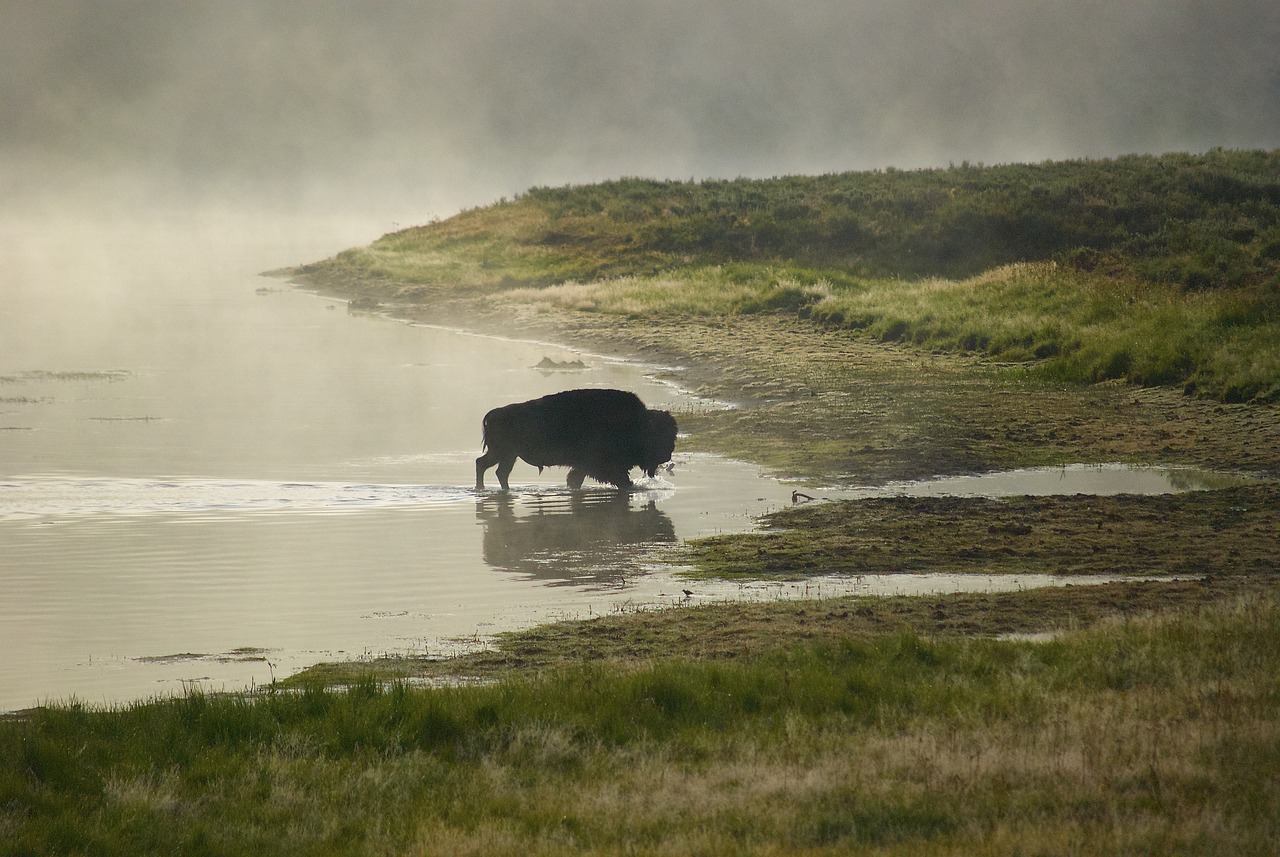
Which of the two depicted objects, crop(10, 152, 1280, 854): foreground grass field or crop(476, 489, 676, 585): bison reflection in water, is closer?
crop(10, 152, 1280, 854): foreground grass field

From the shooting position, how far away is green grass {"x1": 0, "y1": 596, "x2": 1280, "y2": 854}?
267 inches

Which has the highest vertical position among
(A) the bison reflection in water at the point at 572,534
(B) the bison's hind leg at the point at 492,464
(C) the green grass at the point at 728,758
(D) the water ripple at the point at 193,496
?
(B) the bison's hind leg at the point at 492,464

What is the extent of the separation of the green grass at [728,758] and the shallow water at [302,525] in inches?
81.4

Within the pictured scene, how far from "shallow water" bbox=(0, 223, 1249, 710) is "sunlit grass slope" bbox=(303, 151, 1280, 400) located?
8.11 metres

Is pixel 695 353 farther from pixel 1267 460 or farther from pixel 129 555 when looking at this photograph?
pixel 129 555

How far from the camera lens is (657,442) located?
19984 millimetres

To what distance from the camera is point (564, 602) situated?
12.8m

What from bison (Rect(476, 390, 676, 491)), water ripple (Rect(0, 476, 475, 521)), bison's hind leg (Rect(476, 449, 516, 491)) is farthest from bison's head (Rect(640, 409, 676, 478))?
water ripple (Rect(0, 476, 475, 521))

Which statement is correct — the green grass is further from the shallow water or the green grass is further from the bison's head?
the bison's head

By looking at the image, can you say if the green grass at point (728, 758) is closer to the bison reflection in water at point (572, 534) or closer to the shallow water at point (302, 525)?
the shallow water at point (302, 525)

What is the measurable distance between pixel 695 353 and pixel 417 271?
35.1 m

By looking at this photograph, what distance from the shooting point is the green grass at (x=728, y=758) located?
678 cm

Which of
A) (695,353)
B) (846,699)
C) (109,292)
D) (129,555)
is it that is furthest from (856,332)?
(109,292)

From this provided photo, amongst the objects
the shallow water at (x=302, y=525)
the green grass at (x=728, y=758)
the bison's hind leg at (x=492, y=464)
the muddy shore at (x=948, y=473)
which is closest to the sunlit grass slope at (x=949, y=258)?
the muddy shore at (x=948, y=473)
